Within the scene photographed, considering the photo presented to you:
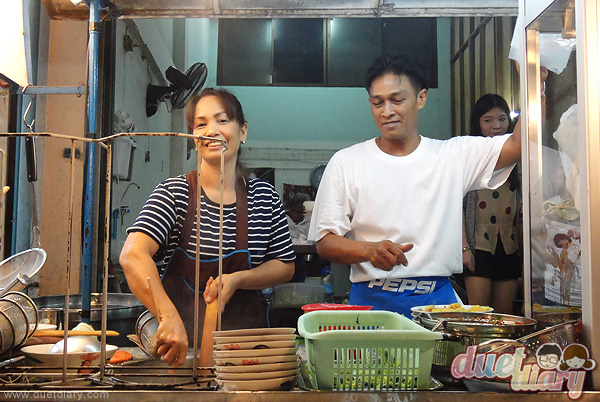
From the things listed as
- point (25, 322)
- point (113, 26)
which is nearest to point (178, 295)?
point (25, 322)

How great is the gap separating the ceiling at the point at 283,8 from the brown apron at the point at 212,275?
68cm

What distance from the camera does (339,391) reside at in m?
0.98

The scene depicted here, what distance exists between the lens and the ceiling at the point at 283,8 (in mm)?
2098

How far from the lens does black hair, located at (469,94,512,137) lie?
8.32 feet

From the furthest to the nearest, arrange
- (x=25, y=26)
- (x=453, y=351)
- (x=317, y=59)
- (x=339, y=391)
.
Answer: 1. (x=317, y=59)
2. (x=25, y=26)
3. (x=453, y=351)
4. (x=339, y=391)

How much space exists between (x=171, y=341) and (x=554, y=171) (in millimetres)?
1040

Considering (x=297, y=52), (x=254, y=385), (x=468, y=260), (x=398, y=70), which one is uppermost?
(x=297, y=52)

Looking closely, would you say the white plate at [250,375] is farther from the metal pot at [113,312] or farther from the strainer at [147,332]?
the metal pot at [113,312]

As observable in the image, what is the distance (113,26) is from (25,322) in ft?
6.15

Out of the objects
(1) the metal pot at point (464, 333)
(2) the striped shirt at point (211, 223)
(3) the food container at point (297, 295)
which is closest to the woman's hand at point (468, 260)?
(3) the food container at point (297, 295)

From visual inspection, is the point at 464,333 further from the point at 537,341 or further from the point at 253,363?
the point at 253,363

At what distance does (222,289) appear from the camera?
1452 millimetres

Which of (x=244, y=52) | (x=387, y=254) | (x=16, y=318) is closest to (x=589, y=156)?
(x=387, y=254)

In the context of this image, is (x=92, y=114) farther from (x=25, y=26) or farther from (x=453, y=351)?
(x=453, y=351)
